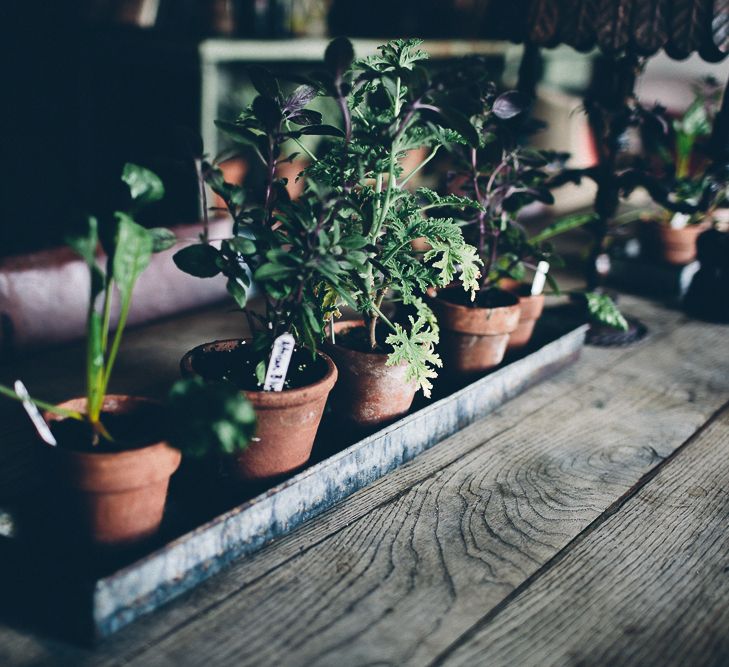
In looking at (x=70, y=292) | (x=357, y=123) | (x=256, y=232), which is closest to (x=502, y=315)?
(x=357, y=123)

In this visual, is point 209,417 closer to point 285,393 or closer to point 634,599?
point 285,393

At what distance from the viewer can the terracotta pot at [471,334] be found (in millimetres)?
1464

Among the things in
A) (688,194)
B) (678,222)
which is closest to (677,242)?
(678,222)

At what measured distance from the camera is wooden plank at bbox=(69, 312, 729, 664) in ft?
2.80

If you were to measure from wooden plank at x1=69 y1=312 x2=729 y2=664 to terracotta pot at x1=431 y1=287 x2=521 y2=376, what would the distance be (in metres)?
0.14

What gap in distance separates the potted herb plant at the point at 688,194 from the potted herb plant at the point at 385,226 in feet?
3.28

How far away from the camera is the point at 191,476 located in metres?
1.12

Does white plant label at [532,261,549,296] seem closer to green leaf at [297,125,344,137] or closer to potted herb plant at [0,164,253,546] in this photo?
green leaf at [297,125,344,137]

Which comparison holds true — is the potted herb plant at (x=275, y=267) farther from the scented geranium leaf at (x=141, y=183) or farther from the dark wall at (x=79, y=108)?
the dark wall at (x=79, y=108)

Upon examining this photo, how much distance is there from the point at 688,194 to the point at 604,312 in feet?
2.26

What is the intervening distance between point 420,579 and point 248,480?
283 millimetres

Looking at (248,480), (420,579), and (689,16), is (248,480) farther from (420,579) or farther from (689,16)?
(689,16)

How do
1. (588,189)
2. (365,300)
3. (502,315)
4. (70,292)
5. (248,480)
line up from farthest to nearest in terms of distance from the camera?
(588,189)
(70,292)
(502,315)
(365,300)
(248,480)

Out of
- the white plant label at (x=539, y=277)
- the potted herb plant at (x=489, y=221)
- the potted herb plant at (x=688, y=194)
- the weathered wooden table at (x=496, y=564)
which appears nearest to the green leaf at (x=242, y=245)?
the weathered wooden table at (x=496, y=564)
